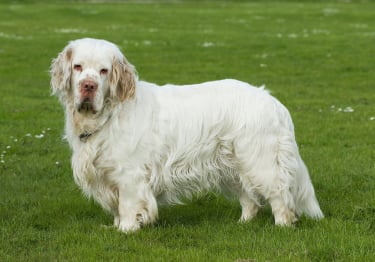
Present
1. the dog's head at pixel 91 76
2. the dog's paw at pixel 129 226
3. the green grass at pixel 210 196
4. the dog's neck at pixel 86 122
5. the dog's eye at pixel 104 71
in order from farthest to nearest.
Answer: the dog's paw at pixel 129 226
the dog's neck at pixel 86 122
the dog's eye at pixel 104 71
the dog's head at pixel 91 76
the green grass at pixel 210 196

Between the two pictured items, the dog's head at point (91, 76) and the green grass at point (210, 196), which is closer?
the green grass at point (210, 196)

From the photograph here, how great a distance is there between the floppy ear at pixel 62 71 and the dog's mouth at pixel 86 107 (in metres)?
0.28

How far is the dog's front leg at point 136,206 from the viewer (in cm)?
743

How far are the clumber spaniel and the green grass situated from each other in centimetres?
37

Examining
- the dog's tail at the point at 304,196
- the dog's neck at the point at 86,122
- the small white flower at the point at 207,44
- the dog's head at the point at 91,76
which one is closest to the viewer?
the dog's head at the point at 91,76

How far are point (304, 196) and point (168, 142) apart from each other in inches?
59.1

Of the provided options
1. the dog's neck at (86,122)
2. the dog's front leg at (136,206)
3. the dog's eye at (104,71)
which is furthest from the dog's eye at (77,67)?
the dog's front leg at (136,206)

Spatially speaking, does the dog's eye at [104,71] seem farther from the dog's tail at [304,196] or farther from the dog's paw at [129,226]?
the dog's tail at [304,196]

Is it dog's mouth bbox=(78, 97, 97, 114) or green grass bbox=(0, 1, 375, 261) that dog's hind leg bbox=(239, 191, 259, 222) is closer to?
green grass bbox=(0, 1, 375, 261)

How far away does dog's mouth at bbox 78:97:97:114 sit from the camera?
7.06 metres

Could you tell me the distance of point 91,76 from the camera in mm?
7055

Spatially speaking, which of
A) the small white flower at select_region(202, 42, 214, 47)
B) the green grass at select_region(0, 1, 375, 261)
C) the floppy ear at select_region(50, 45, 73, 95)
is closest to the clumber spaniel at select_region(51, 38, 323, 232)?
the floppy ear at select_region(50, 45, 73, 95)

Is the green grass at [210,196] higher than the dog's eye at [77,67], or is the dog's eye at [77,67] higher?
the dog's eye at [77,67]

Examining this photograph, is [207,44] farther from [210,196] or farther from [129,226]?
[129,226]
